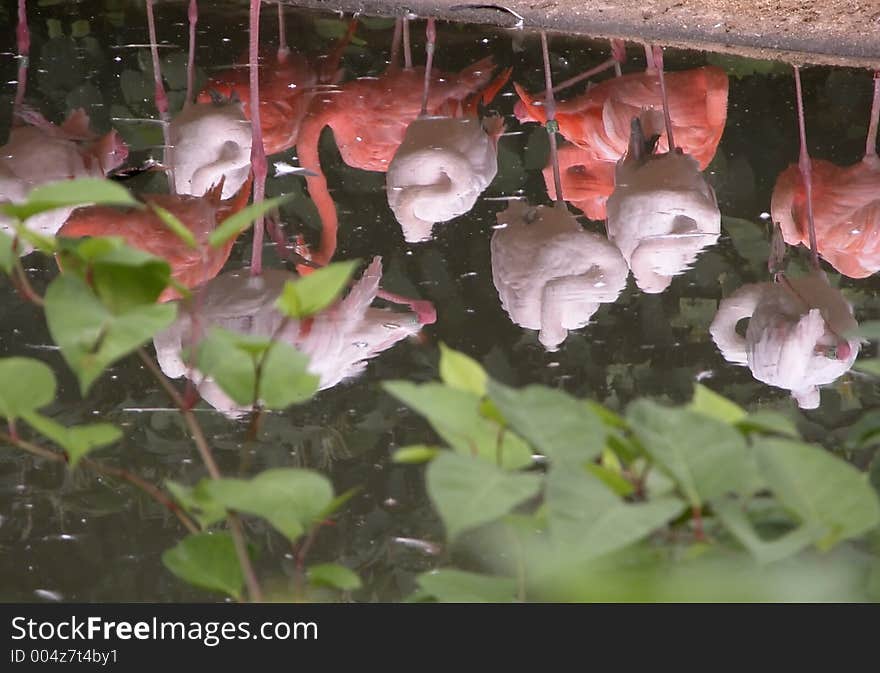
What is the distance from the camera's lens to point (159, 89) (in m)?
2.66

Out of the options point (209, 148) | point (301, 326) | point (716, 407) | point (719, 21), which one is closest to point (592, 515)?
point (716, 407)

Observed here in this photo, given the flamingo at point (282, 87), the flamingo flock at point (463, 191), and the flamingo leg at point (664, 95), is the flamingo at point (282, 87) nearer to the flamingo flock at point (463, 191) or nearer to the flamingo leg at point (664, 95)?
the flamingo flock at point (463, 191)

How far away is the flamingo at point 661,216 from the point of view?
1.96 meters

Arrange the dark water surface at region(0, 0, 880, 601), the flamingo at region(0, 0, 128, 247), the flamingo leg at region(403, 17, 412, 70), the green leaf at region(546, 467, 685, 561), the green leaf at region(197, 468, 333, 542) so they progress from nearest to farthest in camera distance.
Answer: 1. the green leaf at region(546, 467, 685, 561)
2. the green leaf at region(197, 468, 333, 542)
3. the dark water surface at region(0, 0, 880, 601)
4. the flamingo at region(0, 0, 128, 247)
5. the flamingo leg at region(403, 17, 412, 70)

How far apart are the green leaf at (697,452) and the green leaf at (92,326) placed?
0.26 metres

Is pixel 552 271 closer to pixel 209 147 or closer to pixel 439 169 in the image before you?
pixel 439 169

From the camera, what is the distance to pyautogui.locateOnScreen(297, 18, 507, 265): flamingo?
7.80 feet

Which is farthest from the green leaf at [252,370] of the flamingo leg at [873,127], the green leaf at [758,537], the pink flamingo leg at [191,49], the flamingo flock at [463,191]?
the pink flamingo leg at [191,49]

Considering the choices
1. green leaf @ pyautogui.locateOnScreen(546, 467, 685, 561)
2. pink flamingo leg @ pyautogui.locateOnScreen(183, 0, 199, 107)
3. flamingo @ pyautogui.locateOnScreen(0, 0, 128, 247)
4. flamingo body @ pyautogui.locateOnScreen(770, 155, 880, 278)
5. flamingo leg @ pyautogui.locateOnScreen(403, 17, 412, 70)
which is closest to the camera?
green leaf @ pyautogui.locateOnScreen(546, 467, 685, 561)

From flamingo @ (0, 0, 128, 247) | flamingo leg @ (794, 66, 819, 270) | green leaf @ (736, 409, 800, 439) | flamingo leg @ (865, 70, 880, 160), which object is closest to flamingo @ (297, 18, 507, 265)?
flamingo @ (0, 0, 128, 247)

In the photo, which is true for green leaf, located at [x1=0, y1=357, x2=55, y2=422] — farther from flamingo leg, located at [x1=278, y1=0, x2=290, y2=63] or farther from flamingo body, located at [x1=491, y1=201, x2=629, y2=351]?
flamingo leg, located at [x1=278, y1=0, x2=290, y2=63]

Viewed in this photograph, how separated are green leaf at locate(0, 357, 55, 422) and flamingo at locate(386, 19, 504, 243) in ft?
4.50

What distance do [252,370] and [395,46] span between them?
7.86 ft
